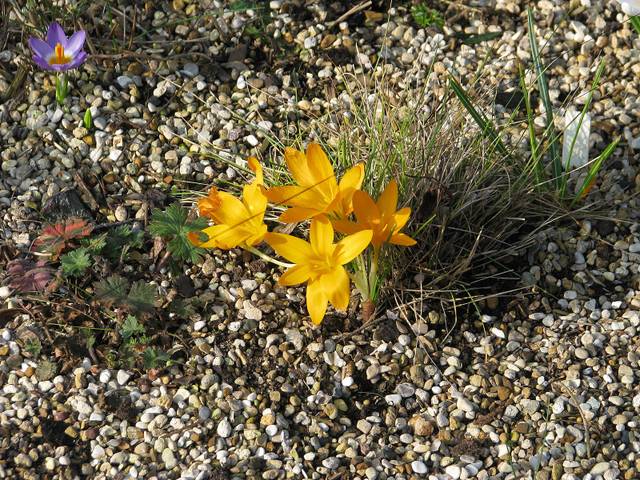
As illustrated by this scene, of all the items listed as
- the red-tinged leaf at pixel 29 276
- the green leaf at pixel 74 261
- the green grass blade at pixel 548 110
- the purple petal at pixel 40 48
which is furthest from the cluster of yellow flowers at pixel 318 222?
the purple petal at pixel 40 48

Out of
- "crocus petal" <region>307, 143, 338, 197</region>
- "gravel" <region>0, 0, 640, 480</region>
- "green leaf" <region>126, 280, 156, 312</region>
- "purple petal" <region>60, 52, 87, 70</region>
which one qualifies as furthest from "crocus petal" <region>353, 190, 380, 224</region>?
"purple petal" <region>60, 52, 87, 70</region>

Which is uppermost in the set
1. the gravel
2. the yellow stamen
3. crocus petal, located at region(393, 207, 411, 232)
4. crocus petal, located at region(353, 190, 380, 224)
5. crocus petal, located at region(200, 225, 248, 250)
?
the yellow stamen

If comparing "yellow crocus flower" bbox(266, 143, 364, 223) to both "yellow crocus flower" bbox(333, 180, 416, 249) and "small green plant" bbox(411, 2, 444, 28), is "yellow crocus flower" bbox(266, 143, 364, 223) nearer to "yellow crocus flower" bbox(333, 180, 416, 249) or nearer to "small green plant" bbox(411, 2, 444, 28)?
"yellow crocus flower" bbox(333, 180, 416, 249)

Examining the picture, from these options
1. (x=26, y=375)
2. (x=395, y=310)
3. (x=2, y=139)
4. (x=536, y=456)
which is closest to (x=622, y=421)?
(x=536, y=456)

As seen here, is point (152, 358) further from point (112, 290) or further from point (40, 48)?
point (40, 48)

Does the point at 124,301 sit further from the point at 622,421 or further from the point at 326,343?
the point at 622,421

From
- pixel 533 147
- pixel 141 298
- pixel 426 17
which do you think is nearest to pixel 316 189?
pixel 141 298

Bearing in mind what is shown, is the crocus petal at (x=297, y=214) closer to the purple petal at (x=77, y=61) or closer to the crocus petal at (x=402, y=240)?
the crocus petal at (x=402, y=240)
